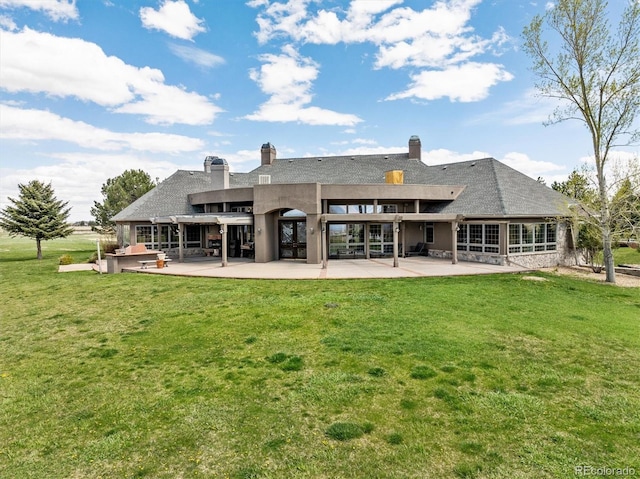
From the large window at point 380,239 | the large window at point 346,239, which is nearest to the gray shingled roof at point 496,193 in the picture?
the large window at point 380,239

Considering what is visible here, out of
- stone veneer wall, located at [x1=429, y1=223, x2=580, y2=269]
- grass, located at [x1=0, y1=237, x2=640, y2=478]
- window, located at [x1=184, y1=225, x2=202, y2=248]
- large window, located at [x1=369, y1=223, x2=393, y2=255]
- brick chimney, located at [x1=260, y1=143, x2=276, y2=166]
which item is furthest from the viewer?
brick chimney, located at [x1=260, y1=143, x2=276, y2=166]

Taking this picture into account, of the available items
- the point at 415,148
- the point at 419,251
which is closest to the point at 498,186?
the point at 419,251

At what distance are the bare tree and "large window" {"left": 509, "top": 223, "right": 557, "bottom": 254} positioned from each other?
3.37 meters

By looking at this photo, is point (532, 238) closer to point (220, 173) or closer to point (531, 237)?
point (531, 237)

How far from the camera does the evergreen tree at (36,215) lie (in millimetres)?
22828

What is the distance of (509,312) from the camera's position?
28.1ft

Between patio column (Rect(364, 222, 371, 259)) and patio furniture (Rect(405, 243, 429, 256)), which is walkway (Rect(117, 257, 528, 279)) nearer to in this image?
patio column (Rect(364, 222, 371, 259))

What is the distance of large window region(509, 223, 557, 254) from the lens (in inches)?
680

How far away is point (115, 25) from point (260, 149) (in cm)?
1419

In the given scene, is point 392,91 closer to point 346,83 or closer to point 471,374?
point 346,83

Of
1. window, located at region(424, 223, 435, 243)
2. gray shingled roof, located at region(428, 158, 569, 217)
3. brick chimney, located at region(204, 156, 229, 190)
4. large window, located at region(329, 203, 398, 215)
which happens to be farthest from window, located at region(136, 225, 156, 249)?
gray shingled roof, located at region(428, 158, 569, 217)

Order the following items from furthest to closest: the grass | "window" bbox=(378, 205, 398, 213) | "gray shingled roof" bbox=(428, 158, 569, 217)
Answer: "window" bbox=(378, 205, 398, 213) < "gray shingled roof" bbox=(428, 158, 569, 217) < the grass

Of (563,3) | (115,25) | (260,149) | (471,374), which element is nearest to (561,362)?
(471,374)

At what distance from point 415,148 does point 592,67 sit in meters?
12.9
